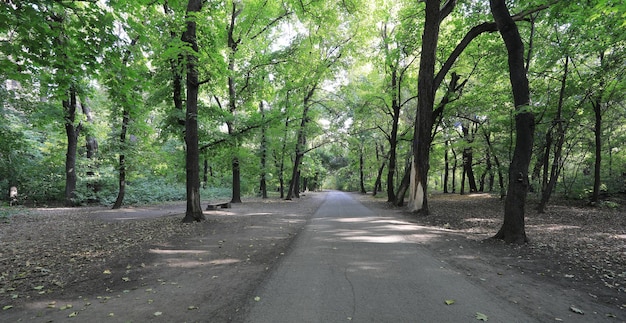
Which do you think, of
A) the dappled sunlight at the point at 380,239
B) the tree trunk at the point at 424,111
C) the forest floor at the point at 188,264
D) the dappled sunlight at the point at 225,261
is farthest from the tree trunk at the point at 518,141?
the dappled sunlight at the point at 225,261

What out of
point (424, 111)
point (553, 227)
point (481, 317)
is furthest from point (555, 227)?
point (481, 317)

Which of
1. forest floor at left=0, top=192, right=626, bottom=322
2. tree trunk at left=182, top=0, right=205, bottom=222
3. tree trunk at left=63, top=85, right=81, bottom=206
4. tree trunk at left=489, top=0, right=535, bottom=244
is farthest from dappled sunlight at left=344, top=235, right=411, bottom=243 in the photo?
tree trunk at left=63, top=85, right=81, bottom=206

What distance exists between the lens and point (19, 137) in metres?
12.1

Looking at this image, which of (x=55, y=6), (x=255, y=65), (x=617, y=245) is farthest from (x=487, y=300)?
(x=255, y=65)

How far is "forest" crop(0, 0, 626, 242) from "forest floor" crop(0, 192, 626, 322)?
1.60 metres

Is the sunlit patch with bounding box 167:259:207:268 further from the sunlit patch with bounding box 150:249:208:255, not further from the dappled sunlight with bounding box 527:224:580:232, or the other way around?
the dappled sunlight with bounding box 527:224:580:232

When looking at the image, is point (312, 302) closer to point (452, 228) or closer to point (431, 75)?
point (452, 228)

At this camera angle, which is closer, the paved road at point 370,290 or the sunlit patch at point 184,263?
the paved road at point 370,290

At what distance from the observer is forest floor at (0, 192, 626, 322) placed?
3830 mm

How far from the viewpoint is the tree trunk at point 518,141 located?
283 inches

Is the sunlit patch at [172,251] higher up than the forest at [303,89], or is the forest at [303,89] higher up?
the forest at [303,89]

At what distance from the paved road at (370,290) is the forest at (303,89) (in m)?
3.68

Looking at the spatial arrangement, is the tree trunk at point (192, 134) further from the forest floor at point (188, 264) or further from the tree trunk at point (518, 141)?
the tree trunk at point (518, 141)

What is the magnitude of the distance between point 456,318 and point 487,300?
848mm
